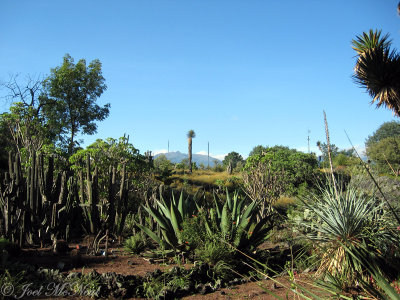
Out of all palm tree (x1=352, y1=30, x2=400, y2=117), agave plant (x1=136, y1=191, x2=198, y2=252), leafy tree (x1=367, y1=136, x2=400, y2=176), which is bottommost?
agave plant (x1=136, y1=191, x2=198, y2=252)

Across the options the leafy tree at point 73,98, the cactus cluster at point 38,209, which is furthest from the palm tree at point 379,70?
the leafy tree at point 73,98

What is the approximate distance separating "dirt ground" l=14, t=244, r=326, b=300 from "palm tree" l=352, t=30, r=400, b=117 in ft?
31.2

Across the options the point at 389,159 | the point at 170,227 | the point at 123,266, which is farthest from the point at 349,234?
the point at 389,159

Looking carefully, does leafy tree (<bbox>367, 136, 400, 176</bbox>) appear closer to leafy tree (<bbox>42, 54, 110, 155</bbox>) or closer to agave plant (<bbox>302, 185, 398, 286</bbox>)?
agave plant (<bbox>302, 185, 398, 286</bbox>)

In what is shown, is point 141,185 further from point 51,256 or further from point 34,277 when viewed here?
point 34,277

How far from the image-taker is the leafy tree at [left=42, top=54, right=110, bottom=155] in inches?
848

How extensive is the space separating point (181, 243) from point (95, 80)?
19.9m

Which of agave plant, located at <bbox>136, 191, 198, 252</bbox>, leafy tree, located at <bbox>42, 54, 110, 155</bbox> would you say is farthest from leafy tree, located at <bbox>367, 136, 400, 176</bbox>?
leafy tree, located at <bbox>42, 54, 110, 155</bbox>

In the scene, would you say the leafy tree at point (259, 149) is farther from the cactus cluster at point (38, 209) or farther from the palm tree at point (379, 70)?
the cactus cluster at point (38, 209)

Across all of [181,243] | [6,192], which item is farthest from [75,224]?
[181,243]

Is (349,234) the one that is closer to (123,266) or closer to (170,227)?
(170,227)

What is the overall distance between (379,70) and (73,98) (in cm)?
1898

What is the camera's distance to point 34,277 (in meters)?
4.52

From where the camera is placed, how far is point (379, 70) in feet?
38.7
